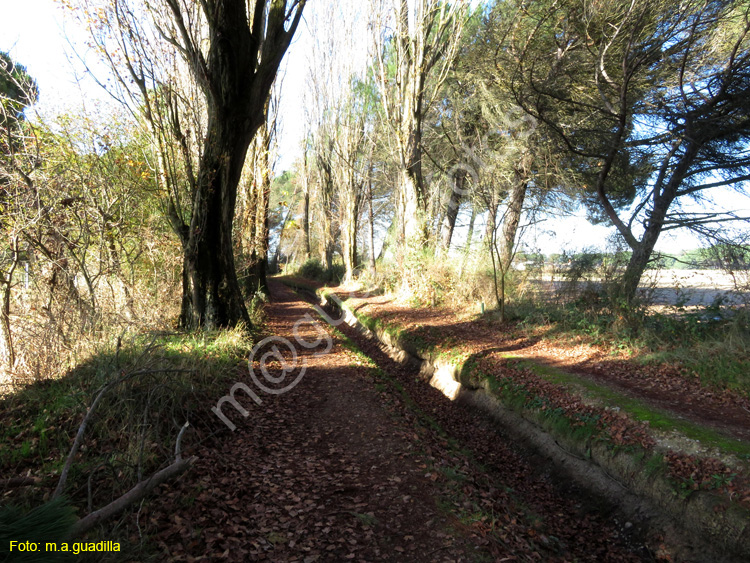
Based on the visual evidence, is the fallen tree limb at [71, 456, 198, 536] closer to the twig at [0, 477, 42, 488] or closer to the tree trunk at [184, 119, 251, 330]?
the twig at [0, 477, 42, 488]

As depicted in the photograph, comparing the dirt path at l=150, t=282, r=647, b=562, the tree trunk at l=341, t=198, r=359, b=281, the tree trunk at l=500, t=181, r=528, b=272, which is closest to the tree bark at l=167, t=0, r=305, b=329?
the dirt path at l=150, t=282, r=647, b=562

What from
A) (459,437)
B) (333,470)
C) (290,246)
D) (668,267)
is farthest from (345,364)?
(290,246)

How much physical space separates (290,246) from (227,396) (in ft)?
103

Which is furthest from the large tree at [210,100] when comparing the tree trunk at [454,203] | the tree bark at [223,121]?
the tree trunk at [454,203]

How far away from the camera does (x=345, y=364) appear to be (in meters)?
7.89

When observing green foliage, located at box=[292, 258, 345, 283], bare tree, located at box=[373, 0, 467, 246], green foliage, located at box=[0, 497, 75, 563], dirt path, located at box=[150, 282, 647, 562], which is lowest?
dirt path, located at box=[150, 282, 647, 562]

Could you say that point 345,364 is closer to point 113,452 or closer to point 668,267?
point 113,452

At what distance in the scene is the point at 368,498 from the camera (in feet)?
12.1

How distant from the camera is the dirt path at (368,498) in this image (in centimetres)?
308

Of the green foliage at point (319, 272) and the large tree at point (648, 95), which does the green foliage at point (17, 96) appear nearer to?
the large tree at point (648, 95)

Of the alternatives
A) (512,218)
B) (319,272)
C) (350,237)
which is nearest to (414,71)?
(512,218)

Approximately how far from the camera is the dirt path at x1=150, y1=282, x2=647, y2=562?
308cm

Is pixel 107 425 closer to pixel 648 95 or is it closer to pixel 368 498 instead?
pixel 368 498

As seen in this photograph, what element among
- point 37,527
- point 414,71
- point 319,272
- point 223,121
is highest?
point 414,71
